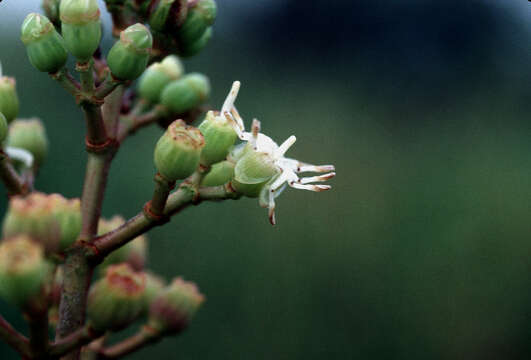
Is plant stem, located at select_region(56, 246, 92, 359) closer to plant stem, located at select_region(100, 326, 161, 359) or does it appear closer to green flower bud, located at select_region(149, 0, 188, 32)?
plant stem, located at select_region(100, 326, 161, 359)

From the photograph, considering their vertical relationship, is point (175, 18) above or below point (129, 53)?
above

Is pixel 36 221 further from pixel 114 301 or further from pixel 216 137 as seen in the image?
pixel 216 137

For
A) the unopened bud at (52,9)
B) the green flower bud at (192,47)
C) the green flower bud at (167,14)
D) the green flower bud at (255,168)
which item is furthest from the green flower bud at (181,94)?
the green flower bud at (255,168)

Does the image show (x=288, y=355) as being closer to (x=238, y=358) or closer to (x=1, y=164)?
(x=238, y=358)

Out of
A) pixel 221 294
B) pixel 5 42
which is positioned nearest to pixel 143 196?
pixel 221 294

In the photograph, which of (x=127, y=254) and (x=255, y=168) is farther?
(x=127, y=254)

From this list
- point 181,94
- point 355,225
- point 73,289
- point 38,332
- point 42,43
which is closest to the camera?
point 38,332

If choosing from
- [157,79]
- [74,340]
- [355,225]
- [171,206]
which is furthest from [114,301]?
[355,225]
